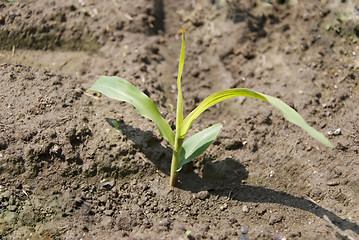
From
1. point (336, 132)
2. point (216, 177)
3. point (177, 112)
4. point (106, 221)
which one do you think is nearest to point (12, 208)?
point (106, 221)

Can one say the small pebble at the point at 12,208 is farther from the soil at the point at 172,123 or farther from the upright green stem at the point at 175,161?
the upright green stem at the point at 175,161

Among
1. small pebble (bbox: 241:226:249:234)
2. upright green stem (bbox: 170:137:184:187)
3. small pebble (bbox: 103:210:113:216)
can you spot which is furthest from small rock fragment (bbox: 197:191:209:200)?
small pebble (bbox: 103:210:113:216)

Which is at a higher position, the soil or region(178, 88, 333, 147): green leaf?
region(178, 88, 333, 147): green leaf

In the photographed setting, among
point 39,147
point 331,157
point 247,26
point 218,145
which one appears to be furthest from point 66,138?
point 247,26

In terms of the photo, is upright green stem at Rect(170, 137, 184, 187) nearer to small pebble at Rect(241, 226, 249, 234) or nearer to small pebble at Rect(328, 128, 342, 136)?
small pebble at Rect(241, 226, 249, 234)

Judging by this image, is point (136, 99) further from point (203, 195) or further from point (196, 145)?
point (203, 195)

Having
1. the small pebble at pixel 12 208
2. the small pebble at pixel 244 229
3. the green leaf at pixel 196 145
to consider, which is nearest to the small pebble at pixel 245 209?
the small pebble at pixel 244 229
